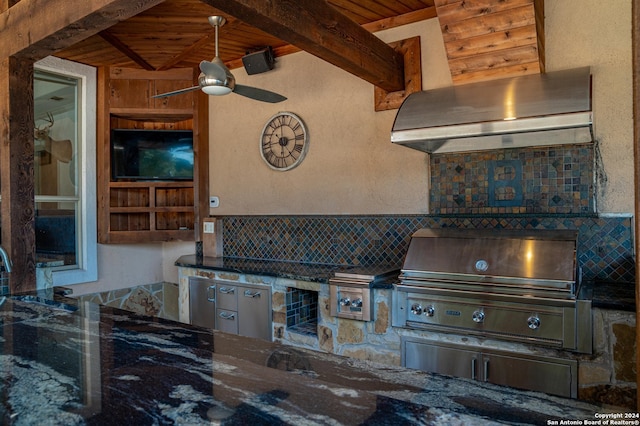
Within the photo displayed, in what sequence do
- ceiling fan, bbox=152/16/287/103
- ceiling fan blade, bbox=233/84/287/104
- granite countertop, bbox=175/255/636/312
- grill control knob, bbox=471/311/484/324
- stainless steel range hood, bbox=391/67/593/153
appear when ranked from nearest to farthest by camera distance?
granite countertop, bbox=175/255/636/312 < stainless steel range hood, bbox=391/67/593/153 < grill control knob, bbox=471/311/484/324 < ceiling fan, bbox=152/16/287/103 < ceiling fan blade, bbox=233/84/287/104

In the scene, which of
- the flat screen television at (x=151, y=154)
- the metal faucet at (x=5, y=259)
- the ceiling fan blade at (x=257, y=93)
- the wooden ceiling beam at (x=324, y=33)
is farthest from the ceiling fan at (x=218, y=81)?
the flat screen television at (x=151, y=154)

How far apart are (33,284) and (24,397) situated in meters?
1.81

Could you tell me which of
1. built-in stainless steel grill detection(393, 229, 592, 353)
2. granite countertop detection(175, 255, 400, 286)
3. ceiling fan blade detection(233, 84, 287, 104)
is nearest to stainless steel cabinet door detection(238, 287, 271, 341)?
granite countertop detection(175, 255, 400, 286)

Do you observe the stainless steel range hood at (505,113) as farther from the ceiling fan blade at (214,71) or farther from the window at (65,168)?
the window at (65,168)

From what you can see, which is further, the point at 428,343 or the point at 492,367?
the point at 428,343

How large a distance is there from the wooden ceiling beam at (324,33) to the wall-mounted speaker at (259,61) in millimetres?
1297

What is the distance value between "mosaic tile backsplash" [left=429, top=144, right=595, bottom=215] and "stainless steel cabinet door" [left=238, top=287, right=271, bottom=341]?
56.5 inches

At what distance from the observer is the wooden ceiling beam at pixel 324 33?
6.91ft

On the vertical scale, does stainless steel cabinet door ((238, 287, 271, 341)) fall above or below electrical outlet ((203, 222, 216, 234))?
below

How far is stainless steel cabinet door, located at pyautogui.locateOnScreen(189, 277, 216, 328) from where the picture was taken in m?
3.80

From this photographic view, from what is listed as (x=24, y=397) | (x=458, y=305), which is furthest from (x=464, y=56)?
(x=24, y=397)

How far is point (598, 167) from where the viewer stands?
281cm

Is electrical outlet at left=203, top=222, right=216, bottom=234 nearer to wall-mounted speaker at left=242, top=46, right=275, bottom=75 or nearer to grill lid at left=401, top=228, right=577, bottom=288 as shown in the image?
wall-mounted speaker at left=242, top=46, right=275, bottom=75

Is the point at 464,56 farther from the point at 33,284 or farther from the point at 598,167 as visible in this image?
the point at 33,284
